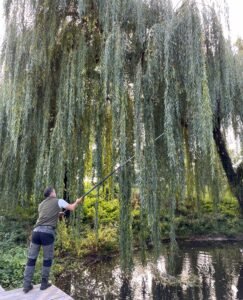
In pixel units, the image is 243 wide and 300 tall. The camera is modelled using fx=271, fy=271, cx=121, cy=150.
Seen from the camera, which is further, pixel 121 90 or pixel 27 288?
pixel 121 90

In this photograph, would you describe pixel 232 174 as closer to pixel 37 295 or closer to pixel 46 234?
pixel 46 234

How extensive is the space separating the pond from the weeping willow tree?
139cm

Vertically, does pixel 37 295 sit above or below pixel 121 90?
below

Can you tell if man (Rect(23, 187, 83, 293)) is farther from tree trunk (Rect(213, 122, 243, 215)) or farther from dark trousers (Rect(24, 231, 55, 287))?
tree trunk (Rect(213, 122, 243, 215))

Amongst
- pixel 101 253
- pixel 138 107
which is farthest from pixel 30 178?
pixel 101 253

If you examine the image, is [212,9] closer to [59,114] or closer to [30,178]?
[59,114]

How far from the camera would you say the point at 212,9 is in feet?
12.4

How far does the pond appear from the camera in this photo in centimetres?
450

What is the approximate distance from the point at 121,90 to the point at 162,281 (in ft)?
11.8

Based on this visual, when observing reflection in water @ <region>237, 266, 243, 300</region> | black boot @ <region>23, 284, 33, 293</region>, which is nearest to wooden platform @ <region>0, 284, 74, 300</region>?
black boot @ <region>23, 284, 33, 293</region>

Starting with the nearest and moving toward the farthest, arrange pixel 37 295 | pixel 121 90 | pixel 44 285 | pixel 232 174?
pixel 37 295 < pixel 44 285 < pixel 121 90 < pixel 232 174

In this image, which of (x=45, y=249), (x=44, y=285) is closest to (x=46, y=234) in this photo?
(x=45, y=249)

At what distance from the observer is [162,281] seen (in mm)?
4992

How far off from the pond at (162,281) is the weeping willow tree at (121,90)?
54.9 inches
